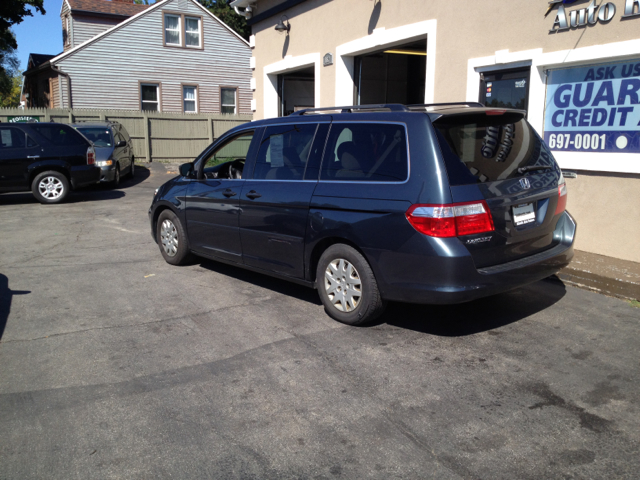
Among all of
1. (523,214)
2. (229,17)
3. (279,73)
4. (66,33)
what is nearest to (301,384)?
(523,214)

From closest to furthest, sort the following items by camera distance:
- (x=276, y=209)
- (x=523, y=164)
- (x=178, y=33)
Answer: (x=523, y=164) → (x=276, y=209) → (x=178, y=33)

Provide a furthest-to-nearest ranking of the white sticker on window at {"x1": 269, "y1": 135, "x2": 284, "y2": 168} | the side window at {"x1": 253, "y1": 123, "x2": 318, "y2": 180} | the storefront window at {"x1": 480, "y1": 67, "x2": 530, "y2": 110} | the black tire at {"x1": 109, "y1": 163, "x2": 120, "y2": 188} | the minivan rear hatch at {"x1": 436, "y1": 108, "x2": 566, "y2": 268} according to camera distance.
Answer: the black tire at {"x1": 109, "y1": 163, "x2": 120, "y2": 188} → the storefront window at {"x1": 480, "y1": 67, "x2": 530, "y2": 110} → the white sticker on window at {"x1": 269, "y1": 135, "x2": 284, "y2": 168} → the side window at {"x1": 253, "y1": 123, "x2": 318, "y2": 180} → the minivan rear hatch at {"x1": 436, "y1": 108, "x2": 566, "y2": 268}

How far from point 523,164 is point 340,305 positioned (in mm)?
2014

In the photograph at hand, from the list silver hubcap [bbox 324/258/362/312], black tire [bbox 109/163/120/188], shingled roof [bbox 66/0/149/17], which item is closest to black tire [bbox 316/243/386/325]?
silver hubcap [bbox 324/258/362/312]

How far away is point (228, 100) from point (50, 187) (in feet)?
60.1

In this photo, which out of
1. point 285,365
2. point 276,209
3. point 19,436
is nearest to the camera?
point 19,436

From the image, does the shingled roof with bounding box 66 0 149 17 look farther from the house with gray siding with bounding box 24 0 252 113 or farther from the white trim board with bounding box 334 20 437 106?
the white trim board with bounding box 334 20 437 106

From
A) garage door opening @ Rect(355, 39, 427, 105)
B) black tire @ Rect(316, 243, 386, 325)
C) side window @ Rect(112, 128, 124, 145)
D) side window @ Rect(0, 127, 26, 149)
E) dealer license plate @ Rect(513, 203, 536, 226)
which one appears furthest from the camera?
side window @ Rect(112, 128, 124, 145)

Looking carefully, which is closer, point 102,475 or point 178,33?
point 102,475

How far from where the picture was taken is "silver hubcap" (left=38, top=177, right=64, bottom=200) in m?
13.0

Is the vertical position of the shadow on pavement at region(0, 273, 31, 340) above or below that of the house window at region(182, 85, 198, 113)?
below

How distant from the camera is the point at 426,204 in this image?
4332 millimetres

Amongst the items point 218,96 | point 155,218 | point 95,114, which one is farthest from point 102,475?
point 218,96

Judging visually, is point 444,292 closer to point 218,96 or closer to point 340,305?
point 340,305
